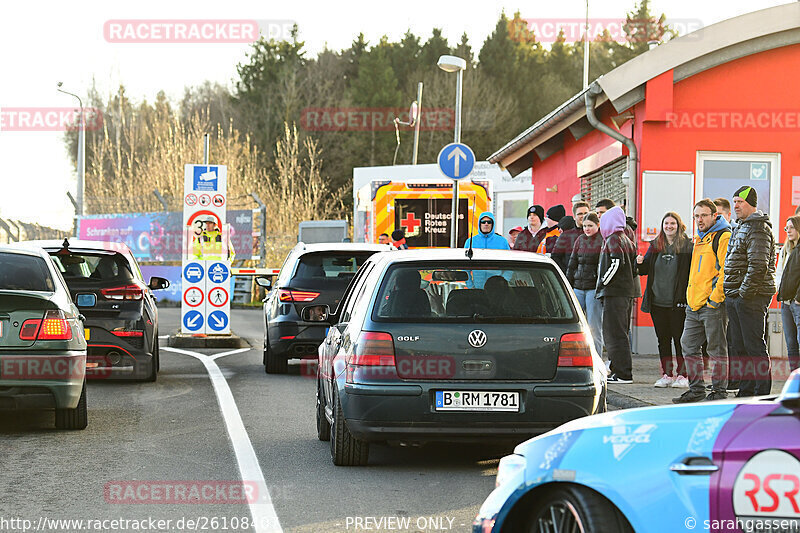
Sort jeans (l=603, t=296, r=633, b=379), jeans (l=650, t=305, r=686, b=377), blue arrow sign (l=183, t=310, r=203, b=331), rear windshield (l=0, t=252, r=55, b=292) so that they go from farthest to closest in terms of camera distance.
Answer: blue arrow sign (l=183, t=310, r=203, b=331)
jeans (l=603, t=296, r=633, b=379)
jeans (l=650, t=305, r=686, b=377)
rear windshield (l=0, t=252, r=55, b=292)

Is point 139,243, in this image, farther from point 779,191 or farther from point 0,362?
point 0,362

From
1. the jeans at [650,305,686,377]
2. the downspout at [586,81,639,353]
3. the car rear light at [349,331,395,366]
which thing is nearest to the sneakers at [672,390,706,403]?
the jeans at [650,305,686,377]

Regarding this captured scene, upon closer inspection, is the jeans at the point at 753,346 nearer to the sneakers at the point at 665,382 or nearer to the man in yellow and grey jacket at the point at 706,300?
the man in yellow and grey jacket at the point at 706,300

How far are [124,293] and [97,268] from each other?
48 centimetres

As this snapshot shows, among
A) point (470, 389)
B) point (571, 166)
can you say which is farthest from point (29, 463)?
point (571, 166)

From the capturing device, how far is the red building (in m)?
16.7

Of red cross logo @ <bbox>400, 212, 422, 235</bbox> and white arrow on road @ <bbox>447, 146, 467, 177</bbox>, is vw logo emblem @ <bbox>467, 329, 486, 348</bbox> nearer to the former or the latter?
white arrow on road @ <bbox>447, 146, 467, 177</bbox>

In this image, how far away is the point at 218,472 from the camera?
736cm

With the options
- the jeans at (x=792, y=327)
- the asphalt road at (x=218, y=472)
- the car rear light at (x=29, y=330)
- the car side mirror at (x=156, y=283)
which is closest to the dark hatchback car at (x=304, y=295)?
the car side mirror at (x=156, y=283)

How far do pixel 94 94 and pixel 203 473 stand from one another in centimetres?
5997

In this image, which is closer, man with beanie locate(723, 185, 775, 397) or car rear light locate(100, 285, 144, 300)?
man with beanie locate(723, 185, 775, 397)

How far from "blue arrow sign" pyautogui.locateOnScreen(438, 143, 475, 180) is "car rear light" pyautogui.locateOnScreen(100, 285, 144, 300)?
6.34 metres

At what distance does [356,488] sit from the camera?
22.5 ft

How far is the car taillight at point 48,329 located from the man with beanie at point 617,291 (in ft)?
19.4
